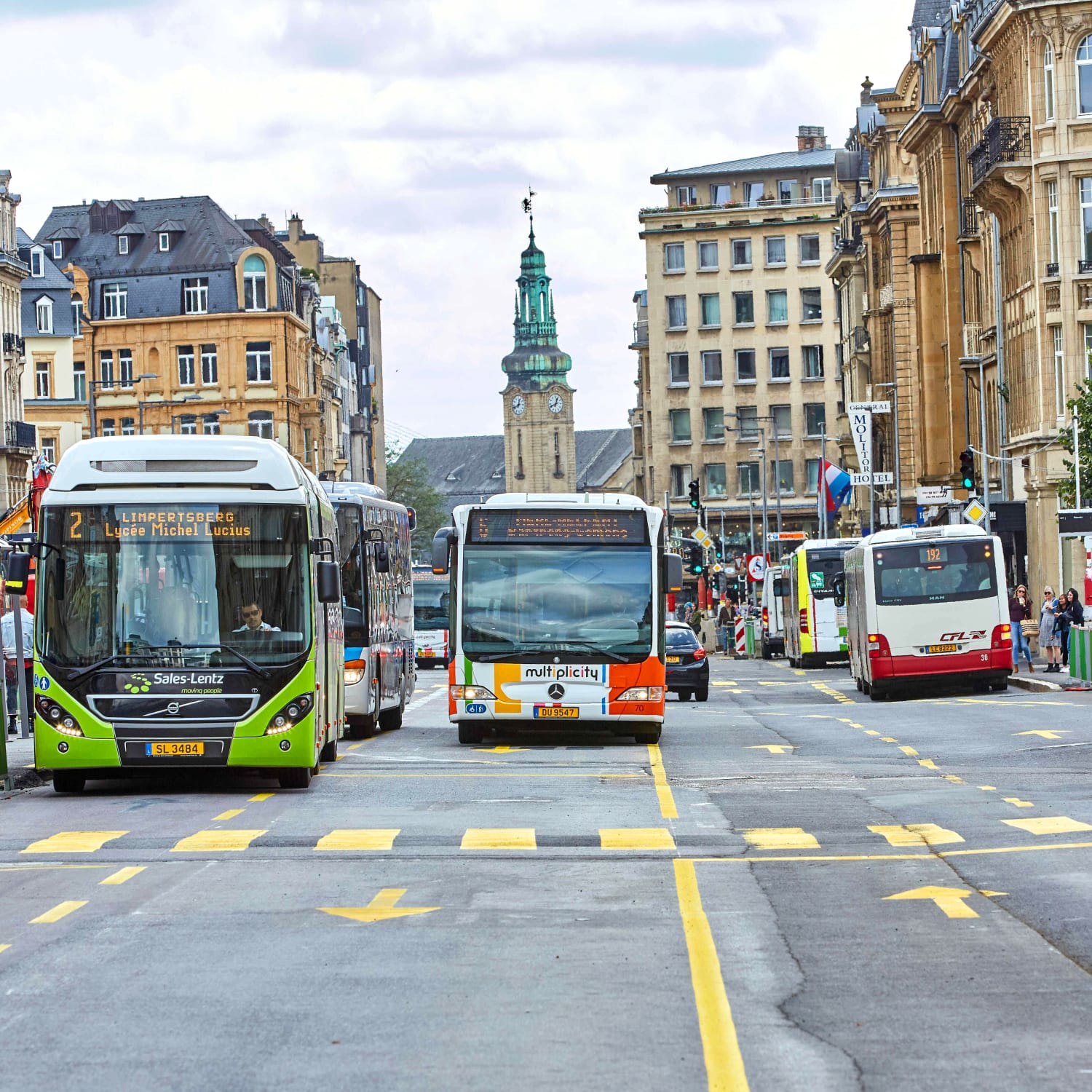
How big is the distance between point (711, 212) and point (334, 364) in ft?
88.8

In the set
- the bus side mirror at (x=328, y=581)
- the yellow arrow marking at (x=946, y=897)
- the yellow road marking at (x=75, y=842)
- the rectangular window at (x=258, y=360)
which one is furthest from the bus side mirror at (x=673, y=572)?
the rectangular window at (x=258, y=360)

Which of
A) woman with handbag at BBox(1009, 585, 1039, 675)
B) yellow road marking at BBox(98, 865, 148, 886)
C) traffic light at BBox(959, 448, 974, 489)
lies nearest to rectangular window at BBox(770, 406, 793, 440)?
woman with handbag at BBox(1009, 585, 1039, 675)

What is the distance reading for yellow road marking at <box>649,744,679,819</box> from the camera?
54.8 ft

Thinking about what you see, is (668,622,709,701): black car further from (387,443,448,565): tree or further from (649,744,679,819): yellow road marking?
(387,443,448,565): tree

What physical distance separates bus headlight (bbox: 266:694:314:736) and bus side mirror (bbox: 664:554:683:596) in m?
7.17

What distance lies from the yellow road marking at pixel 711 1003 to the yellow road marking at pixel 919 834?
8.93ft

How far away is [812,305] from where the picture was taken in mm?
137250

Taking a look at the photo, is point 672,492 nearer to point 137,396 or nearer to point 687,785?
point 137,396

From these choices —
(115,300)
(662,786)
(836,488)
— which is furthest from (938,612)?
(115,300)

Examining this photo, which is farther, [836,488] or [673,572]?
[836,488]

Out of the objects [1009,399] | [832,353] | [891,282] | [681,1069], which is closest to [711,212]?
[832,353]

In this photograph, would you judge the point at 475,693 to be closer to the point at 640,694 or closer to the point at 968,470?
the point at 640,694

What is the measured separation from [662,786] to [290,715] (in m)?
3.27

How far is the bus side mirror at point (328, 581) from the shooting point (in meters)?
18.7
